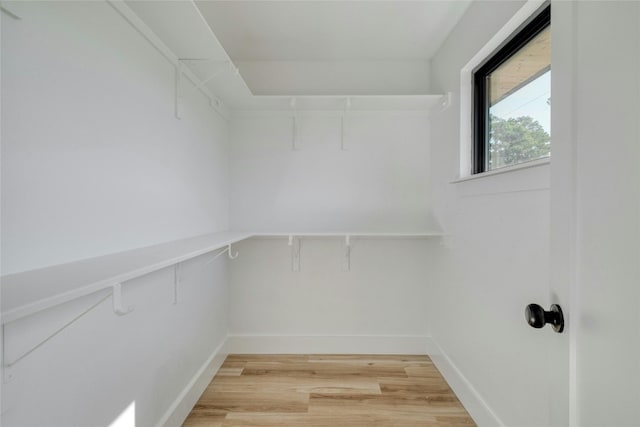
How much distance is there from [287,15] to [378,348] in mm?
2434

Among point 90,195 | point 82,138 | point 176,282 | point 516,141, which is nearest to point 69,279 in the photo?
point 90,195

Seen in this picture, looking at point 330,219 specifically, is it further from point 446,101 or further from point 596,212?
point 596,212

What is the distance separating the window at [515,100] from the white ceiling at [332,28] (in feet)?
1.54

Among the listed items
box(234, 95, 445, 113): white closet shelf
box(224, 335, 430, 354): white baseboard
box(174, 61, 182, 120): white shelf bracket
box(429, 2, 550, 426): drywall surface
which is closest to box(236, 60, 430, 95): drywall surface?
box(234, 95, 445, 113): white closet shelf

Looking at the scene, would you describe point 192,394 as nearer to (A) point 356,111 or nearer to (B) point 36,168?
(B) point 36,168

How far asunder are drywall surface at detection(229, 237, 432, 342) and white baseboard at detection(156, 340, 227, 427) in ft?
1.11

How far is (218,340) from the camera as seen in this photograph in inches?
87.4

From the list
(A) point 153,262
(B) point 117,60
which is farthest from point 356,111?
(A) point 153,262

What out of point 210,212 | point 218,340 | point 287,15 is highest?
point 287,15

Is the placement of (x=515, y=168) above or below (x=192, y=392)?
above

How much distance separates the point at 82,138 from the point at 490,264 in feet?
5.85

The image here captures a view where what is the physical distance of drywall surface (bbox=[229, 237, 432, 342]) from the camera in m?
2.42

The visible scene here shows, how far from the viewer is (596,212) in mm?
577

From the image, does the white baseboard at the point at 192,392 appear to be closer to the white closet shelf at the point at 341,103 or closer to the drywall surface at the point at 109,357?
the drywall surface at the point at 109,357
